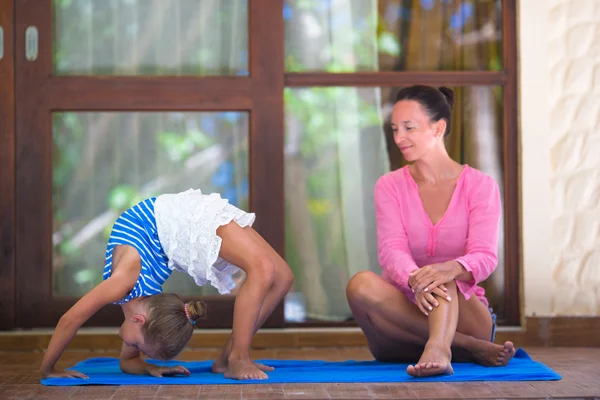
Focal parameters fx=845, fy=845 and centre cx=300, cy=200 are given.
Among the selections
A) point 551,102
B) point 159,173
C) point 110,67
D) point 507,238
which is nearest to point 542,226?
point 507,238

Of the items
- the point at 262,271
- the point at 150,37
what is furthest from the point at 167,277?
the point at 150,37

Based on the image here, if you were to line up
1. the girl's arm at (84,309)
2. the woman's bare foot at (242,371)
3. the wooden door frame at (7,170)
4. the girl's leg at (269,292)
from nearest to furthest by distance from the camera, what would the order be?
the girl's arm at (84,309)
the woman's bare foot at (242,371)
the girl's leg at (269,292)
the wooden door frame at (7,170)

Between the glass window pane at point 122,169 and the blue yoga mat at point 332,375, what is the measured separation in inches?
37.8

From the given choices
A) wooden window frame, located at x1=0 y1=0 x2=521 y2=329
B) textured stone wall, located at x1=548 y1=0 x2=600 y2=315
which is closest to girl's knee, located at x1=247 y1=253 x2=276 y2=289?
wooden window frame, located at x1=0 y1=0 x2=521 y2=329

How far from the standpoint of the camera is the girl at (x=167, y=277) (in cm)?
301

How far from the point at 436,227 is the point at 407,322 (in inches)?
16.4

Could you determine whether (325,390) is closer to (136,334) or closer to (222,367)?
(222,367)

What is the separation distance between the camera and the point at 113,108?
4.36m

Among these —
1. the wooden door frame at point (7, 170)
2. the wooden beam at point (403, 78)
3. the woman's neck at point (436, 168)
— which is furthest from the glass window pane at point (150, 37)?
the woman's neck at point (436, 168)

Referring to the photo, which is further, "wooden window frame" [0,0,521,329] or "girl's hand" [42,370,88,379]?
"wooden window frame" [0,0,521,329]

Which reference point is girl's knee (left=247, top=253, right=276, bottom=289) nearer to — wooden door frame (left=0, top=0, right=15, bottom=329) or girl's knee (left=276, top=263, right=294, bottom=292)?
girl's knee (left=276, top=263, right=294, bottom=292)

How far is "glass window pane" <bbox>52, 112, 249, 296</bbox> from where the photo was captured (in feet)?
14.4

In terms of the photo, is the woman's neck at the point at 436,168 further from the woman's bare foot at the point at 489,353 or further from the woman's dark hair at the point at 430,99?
the woman's bare foot at the point at 489,353

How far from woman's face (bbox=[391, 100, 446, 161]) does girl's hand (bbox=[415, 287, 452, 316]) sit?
68 centimetres
